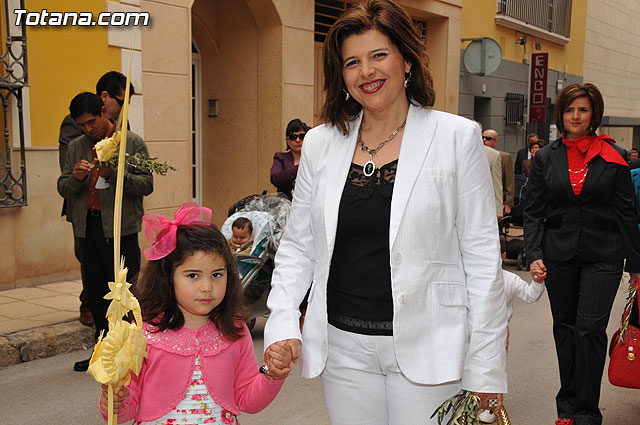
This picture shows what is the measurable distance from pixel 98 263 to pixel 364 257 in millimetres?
3567

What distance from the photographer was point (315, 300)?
2.39m

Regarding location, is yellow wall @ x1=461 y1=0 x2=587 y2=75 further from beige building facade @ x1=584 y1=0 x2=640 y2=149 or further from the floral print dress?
the floral print dress

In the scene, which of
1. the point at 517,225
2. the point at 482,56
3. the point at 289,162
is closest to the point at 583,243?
the point at 289,162

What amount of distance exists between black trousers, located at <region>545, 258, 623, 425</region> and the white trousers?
2284mm

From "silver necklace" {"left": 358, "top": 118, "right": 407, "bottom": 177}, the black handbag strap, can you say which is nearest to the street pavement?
the black handbag strap

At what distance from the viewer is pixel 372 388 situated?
7.59 ft

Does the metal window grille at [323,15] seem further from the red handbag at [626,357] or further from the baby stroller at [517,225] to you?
the red handbag at [626,357]

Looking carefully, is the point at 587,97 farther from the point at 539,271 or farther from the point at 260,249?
the point at 260,249

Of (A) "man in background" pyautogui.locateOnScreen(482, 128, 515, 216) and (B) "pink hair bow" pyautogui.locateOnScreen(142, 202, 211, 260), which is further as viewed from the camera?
(A) "man in background" pyautogui.locateOnScreen(482, 128, 515, 216)

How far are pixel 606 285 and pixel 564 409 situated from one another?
0.86m

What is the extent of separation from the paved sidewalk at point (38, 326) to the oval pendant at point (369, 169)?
4.23 meters

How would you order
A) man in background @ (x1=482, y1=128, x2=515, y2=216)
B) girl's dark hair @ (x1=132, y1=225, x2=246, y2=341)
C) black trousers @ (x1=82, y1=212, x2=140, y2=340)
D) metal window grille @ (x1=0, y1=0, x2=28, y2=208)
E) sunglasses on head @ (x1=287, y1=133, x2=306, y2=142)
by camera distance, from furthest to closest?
1. man in background @ (x1=482, y1=128, x2=515, y2=216)
2. sunglasses on head @ (x1=287, y1=133, x2=306, y2=142)
3. metal window grille @ (x1=0, y1=0, x2=28, y2=208)
4. black trousers @ (x1=82, y1=212, x2=140, y2=340)
5. girl's dark hair @ (x1=132, y1=225, x2=246, y2=341)

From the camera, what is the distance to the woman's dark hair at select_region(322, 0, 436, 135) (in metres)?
2.37

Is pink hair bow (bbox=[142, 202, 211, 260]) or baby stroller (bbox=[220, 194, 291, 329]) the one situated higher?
pink hair bow (bbox=[142, 202, 211, 260])
